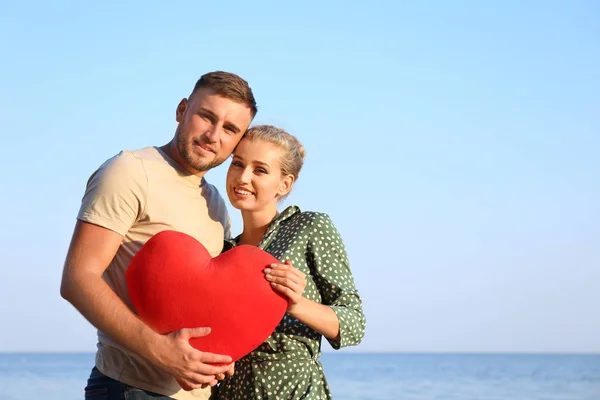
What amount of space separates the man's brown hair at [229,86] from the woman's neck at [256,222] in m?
0.40

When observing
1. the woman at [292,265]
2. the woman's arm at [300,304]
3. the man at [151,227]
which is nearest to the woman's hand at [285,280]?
the woman's arm at [300,304]

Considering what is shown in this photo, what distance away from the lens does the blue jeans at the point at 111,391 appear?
3.03 meters

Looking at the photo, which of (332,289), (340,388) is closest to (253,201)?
(332,289)

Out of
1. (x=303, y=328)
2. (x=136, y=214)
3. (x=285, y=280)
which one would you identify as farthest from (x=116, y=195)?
(x=303, y=328)

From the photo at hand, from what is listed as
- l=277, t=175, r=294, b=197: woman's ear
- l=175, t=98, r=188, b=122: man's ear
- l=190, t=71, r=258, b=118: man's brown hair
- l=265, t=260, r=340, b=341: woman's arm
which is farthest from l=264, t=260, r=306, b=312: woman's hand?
l=175, t=98, r=188, b=122: man's ear

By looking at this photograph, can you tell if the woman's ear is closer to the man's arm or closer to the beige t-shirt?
the beige t-shirt

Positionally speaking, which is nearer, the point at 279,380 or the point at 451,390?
the point at 279,380

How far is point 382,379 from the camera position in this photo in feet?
99.1

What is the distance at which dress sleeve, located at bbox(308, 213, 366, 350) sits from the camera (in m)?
3.14

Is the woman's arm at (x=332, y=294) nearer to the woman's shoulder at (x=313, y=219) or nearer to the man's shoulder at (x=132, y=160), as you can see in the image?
the woman's shoulder at (x=313, y=219)

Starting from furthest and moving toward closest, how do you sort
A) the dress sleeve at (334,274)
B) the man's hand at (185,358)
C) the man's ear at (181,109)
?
1. the man's ear at (181,109)
2. the dress sleeve at (334,274)
3. the man's hand at (185,358)

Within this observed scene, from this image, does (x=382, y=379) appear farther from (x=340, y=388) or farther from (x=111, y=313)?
(x=111, y=313)

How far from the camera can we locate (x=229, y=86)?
132 inches

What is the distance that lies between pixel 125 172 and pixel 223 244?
57cm
